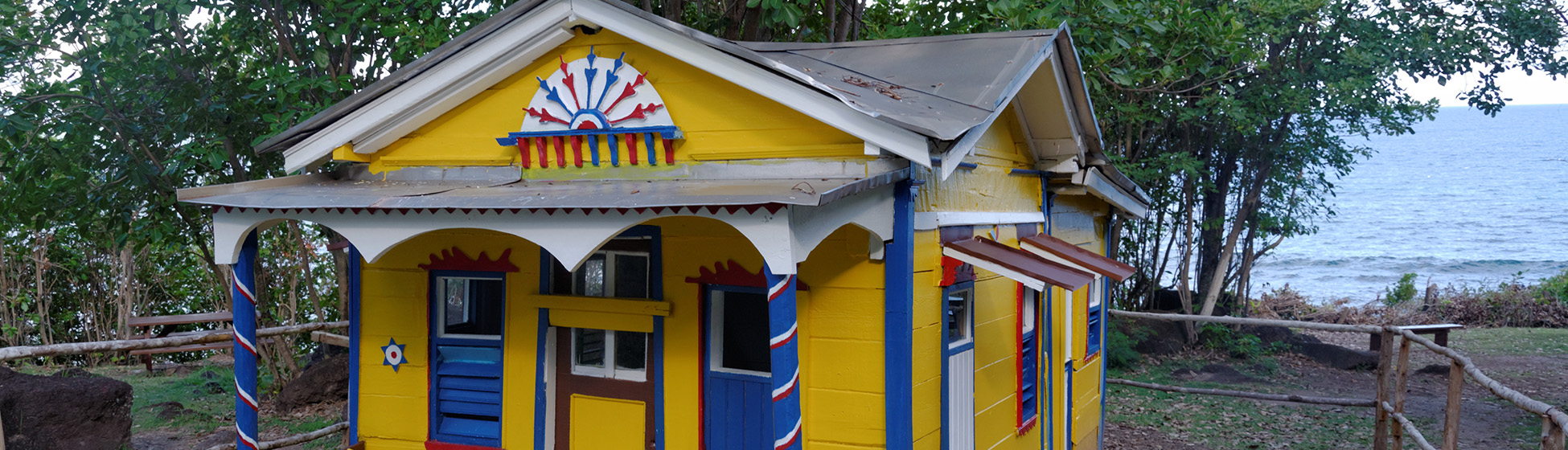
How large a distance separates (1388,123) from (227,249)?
15.6m

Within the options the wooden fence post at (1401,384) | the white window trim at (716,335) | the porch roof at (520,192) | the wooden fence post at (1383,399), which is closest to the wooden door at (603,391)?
the white window trim at (716,335)

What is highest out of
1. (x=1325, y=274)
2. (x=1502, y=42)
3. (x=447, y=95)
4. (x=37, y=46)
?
(x=1502, y=42)

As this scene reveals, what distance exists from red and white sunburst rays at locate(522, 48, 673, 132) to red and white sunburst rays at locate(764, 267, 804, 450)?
1.88 m

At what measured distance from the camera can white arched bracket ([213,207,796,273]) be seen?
505cm

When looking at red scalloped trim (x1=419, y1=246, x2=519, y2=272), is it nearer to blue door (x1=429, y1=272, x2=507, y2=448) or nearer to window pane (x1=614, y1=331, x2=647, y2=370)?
blue door (x1=429, y1=272, x2=507, y2=448)

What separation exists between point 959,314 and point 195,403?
995 cm

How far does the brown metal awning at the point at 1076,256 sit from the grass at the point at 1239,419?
13.7ft

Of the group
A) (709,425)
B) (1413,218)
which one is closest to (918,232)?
(709,425)

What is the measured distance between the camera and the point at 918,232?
20.2 ft

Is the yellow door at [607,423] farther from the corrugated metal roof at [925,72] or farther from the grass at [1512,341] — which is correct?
the grass at [1512,341]

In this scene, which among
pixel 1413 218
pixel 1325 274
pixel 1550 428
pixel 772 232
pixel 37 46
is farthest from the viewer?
pixel 1413 218

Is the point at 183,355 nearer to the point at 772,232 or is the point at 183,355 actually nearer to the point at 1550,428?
the point at 772,232

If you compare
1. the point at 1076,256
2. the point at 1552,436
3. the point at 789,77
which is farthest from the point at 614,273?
the point at 1552,436

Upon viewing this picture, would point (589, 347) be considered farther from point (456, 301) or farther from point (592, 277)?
point (456, 301)
